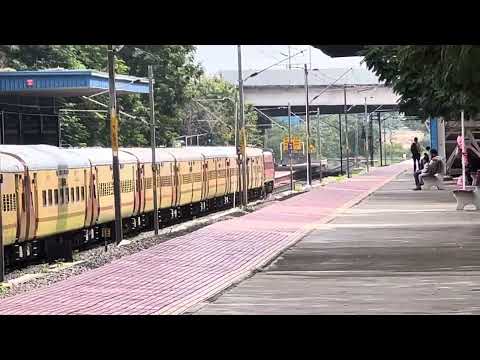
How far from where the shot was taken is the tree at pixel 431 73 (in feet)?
46.9

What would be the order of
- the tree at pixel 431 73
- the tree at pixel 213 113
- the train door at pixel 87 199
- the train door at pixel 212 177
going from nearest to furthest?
1. the tree at pixel 431 73
2. the train door at pixel 87 199
3. the train door at pixel 212 177
4. the tree at pixel 213 113

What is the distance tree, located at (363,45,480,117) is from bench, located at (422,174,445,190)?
13.1 metres

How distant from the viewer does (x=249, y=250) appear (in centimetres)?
2198

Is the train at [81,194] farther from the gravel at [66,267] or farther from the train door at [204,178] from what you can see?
the gravel at [66,267]

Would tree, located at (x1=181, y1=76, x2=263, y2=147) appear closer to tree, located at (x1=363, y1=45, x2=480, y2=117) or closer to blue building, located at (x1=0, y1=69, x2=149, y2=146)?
blue building, located at (x1=0, y1=69, x2=149, y2=146)

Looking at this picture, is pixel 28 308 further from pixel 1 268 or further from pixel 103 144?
pixel 103 144

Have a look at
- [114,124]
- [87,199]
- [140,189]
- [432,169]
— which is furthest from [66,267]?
[432,169]

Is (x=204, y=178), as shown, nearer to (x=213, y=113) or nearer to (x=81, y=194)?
(x=81, y=194)

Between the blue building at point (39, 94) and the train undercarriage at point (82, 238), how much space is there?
5764 millimetres

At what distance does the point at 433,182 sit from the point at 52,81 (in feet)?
51.2

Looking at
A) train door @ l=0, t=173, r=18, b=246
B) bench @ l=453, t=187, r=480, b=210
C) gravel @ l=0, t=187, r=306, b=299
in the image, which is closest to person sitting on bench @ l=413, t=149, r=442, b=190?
bench @ l=453, t=187, r=480, b=210

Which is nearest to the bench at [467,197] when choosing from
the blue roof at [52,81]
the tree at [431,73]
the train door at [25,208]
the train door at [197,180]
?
the tree at [431,73]
